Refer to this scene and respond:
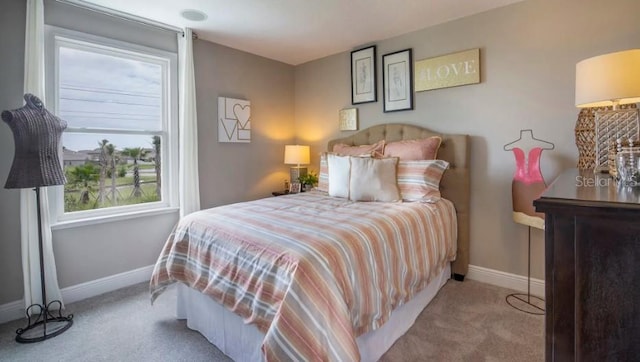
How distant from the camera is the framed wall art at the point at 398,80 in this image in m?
3.24

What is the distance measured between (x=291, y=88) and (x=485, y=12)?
247 cm

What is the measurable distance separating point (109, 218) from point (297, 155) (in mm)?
2059

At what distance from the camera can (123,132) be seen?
2924 millimetres

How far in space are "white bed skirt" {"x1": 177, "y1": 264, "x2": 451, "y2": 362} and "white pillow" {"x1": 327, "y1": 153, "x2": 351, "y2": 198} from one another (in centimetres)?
104

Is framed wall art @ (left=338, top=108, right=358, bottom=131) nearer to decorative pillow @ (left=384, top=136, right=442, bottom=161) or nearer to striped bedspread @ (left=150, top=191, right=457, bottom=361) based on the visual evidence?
decorative pillow @ (left=384, top=136, right=442, bottom=161)

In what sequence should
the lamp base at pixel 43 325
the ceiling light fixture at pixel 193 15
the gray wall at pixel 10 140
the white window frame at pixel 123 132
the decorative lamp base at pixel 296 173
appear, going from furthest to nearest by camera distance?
the decorative lamp base at pixel 296 173
the ceiling light fixture at pixel 193 15
the white window frame at pixel 123 132
the gray wall at pixel 10 140
the lamp base at pixel 43 325

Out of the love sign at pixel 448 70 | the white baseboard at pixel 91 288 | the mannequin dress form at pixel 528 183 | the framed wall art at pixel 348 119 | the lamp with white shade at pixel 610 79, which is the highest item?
the love sign at pixel 448 70

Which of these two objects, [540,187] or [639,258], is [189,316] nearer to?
[639,258]

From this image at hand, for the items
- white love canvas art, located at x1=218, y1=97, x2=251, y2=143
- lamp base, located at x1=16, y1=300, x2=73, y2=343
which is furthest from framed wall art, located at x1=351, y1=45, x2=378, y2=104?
lamp base, located at x1=16, y1=300, x2=73, y2=343

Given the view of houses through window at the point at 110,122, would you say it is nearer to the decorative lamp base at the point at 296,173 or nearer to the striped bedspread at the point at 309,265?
the striped bedspread at the point at 309,265

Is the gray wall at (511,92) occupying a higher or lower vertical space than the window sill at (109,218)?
higher

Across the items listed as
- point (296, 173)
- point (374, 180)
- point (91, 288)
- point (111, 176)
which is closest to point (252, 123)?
point (296, 173)

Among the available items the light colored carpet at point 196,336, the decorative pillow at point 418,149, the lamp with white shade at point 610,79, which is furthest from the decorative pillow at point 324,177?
the lamp with white shade at point 610,79

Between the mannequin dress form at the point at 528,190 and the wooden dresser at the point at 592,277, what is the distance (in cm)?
166
